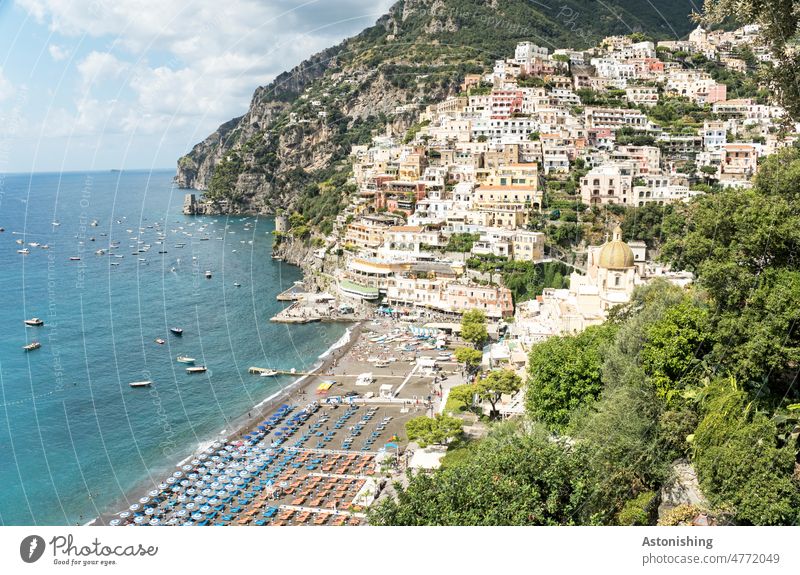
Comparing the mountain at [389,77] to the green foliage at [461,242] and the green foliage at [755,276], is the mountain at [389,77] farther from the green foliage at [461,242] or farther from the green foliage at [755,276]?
the green foliage at [755,276]

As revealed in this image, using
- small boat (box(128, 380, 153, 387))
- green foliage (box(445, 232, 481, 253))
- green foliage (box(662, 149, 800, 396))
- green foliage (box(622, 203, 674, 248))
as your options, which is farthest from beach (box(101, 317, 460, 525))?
green foliage (box(622, 203, 674, 248))

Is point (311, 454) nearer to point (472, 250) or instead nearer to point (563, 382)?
point (563, 382)

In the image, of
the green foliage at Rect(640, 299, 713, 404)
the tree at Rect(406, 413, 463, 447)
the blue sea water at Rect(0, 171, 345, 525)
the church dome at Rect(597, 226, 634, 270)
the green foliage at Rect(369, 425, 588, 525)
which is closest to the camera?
the green foliage at Rect(369, 425, 588, 525)

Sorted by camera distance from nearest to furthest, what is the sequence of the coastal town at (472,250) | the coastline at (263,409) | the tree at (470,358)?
the coastline at (263,409) → the coastal town at (472,250) → the tree at (470,358)

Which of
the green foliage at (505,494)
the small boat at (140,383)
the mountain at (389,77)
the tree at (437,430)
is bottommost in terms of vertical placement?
the small boat at (140,383)

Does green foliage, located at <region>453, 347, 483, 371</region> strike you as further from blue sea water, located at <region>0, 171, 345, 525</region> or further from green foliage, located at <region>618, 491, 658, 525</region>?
green foliage, located at <region>618, 491, 658, 525</region>

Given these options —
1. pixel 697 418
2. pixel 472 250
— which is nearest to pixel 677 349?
pixel 697 418

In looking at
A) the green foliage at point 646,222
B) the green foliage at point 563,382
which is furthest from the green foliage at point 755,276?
the green foliage at point 646,222
